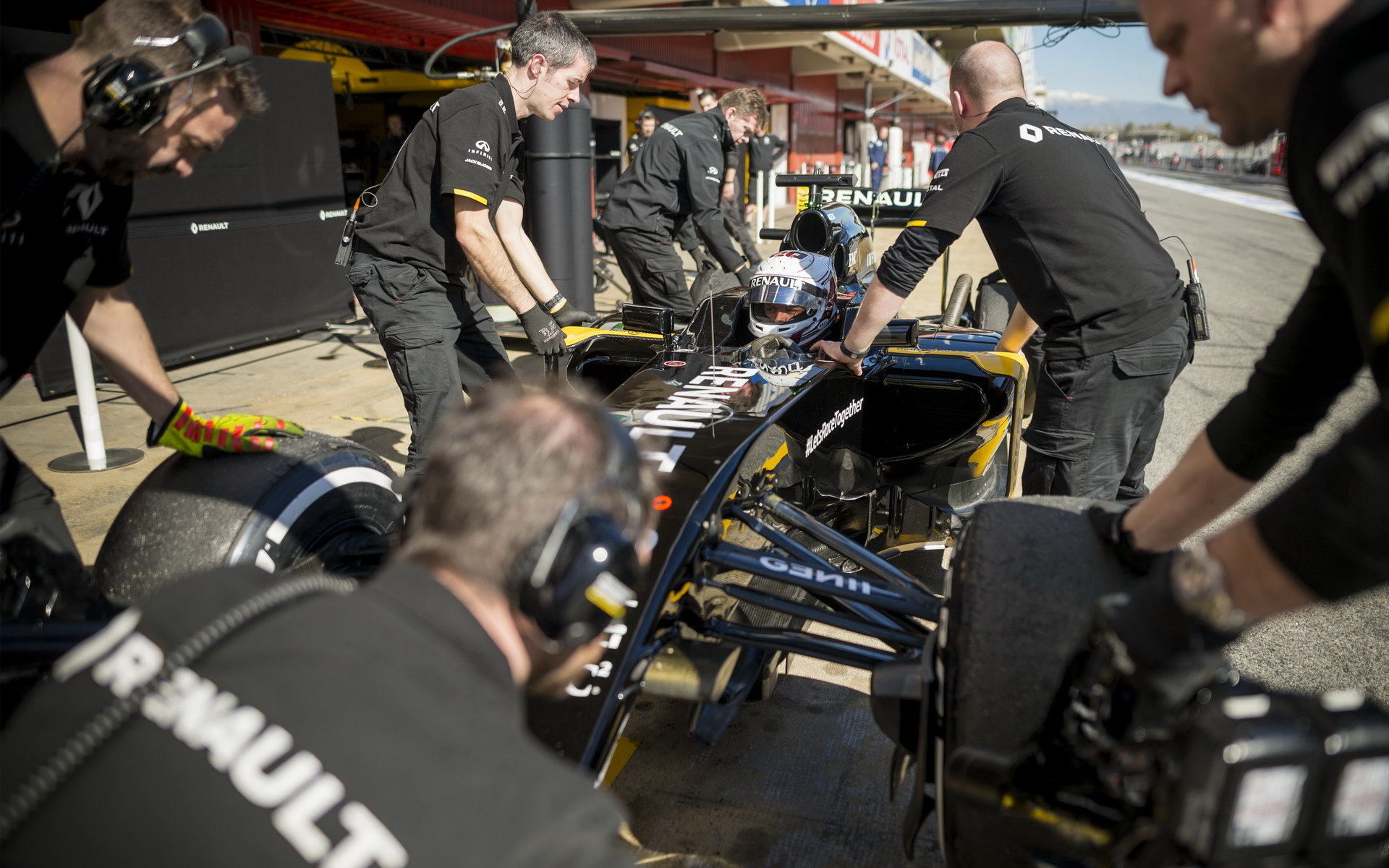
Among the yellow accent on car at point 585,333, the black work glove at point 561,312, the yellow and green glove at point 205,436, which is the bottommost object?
the yellow accent on car at point 585,333

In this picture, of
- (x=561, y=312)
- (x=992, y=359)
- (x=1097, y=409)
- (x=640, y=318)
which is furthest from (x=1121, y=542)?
(x=561, y=312)

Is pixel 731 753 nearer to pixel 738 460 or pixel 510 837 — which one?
pixel 738 460

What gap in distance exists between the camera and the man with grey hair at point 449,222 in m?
3.34

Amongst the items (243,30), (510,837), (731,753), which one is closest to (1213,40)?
(510,837)

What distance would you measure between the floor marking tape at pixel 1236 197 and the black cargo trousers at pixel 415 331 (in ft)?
66.4

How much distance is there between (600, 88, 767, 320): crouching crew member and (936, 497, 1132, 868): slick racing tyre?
170 inches

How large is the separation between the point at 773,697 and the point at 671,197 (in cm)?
407

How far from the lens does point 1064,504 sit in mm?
→ 1883

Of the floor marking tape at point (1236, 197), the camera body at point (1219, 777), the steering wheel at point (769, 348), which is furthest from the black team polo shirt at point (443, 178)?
the floor marking tape at point (1236, 197)

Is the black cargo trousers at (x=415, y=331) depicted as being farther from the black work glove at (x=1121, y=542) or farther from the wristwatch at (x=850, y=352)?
the black work glove at (x=1121, y=542)

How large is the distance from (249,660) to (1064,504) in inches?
61.2

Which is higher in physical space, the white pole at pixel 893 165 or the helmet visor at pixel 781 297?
the helmet visor at pixel 781 297

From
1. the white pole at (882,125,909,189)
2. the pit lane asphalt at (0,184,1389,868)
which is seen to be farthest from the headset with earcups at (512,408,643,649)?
the white pole at (882,125,909,189)

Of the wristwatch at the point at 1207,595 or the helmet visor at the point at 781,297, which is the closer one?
the wristwatch at the point at 1207,595
